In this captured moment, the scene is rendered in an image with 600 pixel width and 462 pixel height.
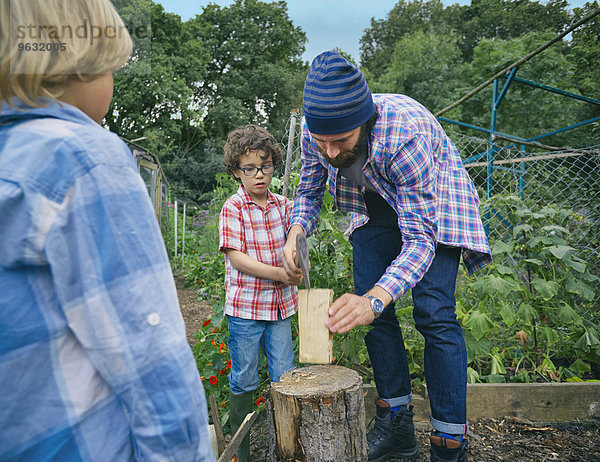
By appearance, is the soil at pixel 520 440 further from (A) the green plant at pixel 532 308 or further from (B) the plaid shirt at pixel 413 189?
(B) the plaid shirt at pixel 413 189

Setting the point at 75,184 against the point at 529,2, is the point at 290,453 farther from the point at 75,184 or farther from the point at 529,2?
the point at 529,2

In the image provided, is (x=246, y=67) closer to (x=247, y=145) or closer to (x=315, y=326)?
(x=247, y=145)

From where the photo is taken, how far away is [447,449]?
2000mm

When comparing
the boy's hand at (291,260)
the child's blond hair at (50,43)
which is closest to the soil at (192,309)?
the boy's hand at (291,260)

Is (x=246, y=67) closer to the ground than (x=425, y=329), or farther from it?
farther from it

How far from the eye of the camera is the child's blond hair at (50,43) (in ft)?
2.40

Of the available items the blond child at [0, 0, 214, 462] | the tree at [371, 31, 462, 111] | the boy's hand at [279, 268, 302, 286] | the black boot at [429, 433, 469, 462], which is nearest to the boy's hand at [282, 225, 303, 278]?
the boy's hand at [279, 268, 302, 286]

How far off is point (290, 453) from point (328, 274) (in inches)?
42.9

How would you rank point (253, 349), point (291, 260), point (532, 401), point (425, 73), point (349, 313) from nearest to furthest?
point (349, 313) < point (291, 260) < point (253, 349) < point (532, 401) < point (425, 73)

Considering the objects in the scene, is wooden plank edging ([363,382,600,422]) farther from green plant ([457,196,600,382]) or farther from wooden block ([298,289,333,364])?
wooden block ([298,289,333,364])

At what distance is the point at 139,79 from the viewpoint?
Answer: 746 inches

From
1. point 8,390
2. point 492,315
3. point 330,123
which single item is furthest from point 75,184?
point 492,315

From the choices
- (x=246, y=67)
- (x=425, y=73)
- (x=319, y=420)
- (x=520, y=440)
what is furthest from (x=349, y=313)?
(x=246, y=67)

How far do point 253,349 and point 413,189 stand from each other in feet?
3.80
